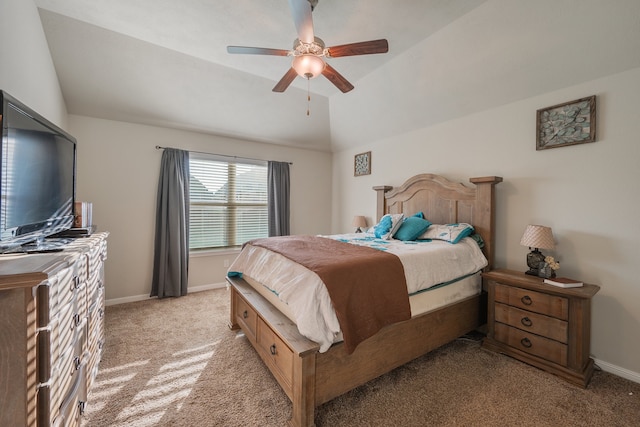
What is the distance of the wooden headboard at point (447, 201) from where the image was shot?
2.70 meters

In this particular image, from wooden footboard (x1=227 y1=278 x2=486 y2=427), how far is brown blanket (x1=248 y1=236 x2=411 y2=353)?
162 millimetres

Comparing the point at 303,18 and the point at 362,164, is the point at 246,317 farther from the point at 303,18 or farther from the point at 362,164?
the point at 362,164

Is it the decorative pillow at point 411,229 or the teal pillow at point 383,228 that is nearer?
the decorative pillow at point 411,229

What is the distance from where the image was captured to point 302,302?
1.56 metres

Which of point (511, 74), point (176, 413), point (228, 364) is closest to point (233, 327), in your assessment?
point (228, 364)

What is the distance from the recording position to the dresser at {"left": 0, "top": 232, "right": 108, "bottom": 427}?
2.75 feet

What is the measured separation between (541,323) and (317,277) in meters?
1.96

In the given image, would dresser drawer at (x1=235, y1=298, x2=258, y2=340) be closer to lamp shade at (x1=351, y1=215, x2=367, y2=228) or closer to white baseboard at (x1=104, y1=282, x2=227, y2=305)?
white baseboard at (x1=104, y1=282, x2=227, y2=305)

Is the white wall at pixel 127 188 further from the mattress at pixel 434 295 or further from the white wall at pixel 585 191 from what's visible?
the white wall at pixel 585 191

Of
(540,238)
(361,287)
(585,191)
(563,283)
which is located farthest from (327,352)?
(585,191)

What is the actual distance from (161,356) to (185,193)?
2.27 metres

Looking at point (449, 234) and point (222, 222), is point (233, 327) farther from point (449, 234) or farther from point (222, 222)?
point (449, 234)

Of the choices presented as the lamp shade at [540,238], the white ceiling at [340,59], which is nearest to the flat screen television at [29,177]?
the white ceiling at [340,59]

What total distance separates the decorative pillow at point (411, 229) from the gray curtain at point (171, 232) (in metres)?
3.00
